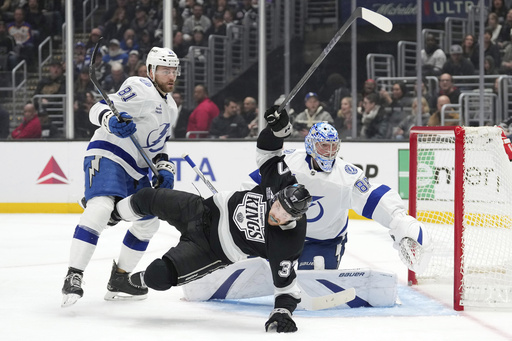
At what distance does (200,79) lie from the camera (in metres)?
7.59

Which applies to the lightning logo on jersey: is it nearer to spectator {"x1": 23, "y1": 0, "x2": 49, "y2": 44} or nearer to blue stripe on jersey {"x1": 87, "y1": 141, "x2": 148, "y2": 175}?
blue stripe on jersey {"x1": 87, "y1": 141, "x2": 148, "y2": 175}

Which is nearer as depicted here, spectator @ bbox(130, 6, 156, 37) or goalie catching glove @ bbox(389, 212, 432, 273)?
goalie catching glove @ bbox(389, 212, 432, 273)

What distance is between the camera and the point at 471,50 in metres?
7.25

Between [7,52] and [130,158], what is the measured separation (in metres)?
5.04

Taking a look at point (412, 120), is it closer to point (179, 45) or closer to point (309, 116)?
point (309, 116)

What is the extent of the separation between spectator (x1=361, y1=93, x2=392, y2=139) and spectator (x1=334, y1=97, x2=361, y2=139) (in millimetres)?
76

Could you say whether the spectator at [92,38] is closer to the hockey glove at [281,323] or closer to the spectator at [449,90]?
the spectator at [449,90]

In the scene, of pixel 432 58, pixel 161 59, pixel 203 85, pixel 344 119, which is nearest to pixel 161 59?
pixel 161 59

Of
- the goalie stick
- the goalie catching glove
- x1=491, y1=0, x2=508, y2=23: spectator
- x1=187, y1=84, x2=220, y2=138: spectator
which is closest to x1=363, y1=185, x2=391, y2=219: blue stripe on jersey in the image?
the goalie catching glove

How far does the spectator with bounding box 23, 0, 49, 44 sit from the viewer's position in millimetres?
7879

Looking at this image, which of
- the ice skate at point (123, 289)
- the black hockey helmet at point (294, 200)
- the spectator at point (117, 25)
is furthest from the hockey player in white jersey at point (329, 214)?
the spectator at point (117, 25)

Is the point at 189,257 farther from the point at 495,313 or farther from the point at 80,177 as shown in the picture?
the point at 80,177

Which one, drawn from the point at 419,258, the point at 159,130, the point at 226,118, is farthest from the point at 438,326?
the point at 226,118

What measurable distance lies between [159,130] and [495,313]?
147 centimetres
